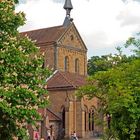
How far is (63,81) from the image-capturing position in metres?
68.2

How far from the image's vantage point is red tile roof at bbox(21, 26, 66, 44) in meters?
77.0

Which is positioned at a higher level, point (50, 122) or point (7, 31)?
point (7, 31)

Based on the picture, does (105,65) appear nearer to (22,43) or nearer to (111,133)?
(111,133)

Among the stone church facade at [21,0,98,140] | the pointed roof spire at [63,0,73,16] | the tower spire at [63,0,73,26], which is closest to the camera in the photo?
the stone church facade at [21,0,98,140]

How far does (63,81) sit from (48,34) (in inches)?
525

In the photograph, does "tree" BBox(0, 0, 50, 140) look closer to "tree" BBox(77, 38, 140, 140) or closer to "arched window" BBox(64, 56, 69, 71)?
"tree" BBox(77, 38, 140, 140)

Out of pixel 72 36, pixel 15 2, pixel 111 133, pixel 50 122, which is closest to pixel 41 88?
pixel 15 2

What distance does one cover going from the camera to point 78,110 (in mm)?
66938

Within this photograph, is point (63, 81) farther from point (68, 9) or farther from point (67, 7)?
point (68, 9)

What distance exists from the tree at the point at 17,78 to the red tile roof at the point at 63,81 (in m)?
40.4

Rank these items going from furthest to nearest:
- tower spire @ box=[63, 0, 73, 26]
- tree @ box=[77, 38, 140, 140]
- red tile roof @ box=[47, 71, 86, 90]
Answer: tower spire @ box=[63, 0, 73, 26], red tile roof @ box=[47, 71, 86, 90], tree @ box=[77, 38, 140, 140]

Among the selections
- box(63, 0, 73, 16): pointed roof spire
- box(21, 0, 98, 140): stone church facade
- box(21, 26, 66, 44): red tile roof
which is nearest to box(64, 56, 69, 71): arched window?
box(21, 0, 98, 140): stone church facade

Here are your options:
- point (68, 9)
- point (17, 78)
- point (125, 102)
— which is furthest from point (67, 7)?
point (17, 78)

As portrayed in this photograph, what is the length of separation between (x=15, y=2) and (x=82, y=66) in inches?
2264
